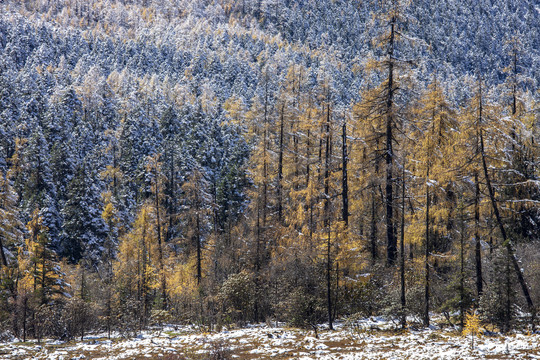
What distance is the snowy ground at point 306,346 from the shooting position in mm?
10500

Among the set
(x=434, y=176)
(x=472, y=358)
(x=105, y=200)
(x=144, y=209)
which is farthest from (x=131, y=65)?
(x=472, y=358)

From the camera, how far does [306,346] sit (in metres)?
12.9

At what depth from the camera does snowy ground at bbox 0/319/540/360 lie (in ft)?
34.4

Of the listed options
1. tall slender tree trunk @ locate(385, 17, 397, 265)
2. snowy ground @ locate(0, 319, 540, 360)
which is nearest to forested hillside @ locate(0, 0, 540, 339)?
tall slender tree trunk @ locate(385, 17, 397, 265)

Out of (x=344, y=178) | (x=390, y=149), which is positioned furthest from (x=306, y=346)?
(x=344, y=178)

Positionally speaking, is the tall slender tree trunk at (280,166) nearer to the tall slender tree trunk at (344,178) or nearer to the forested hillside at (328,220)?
the forested hillside at (328,220)

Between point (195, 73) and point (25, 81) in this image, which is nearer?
point (25, 81)

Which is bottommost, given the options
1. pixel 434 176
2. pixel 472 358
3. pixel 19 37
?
pixel 472 358

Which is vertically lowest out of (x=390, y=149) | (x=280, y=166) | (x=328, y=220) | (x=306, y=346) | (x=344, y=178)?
(x=306, y=346)

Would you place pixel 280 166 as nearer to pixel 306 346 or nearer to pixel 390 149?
pixel 390 149

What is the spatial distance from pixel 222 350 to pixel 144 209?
2219 cm

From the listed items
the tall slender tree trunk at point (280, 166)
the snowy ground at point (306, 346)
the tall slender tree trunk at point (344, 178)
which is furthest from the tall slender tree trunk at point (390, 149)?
the tall slender tree trunk at point (280, 166)

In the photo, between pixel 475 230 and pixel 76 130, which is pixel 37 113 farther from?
pixel 475 230

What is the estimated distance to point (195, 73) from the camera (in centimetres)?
12725
